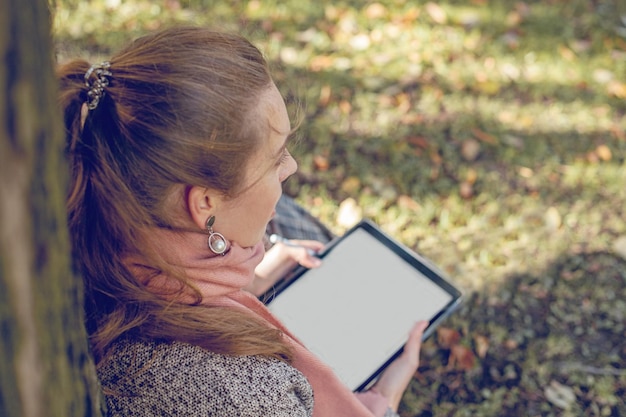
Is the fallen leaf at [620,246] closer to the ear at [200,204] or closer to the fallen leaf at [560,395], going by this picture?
the fallen leaf at [560,395]

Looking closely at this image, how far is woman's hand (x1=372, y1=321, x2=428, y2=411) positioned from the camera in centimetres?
200

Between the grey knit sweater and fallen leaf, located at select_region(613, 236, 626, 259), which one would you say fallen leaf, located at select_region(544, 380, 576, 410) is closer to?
fallen leaf, located at select_region(613, 236, 626, 259)

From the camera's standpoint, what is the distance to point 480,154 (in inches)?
126

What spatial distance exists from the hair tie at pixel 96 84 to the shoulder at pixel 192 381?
1.68 feet

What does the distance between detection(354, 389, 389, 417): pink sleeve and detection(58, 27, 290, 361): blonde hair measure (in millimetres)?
571

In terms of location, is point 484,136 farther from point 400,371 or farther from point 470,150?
point 400,371

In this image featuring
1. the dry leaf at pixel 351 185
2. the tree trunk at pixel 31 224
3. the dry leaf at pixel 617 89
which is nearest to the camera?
the tree trunk at pixel 31 224

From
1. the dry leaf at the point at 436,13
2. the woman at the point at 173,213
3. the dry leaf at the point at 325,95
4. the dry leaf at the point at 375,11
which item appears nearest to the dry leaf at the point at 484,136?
the dry leaf at the point at 325,95

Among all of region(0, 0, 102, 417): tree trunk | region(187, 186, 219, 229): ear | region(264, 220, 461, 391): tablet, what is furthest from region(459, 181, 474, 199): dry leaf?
region(0, 0, 102, 417): tree trunk

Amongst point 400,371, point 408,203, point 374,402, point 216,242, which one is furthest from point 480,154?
point 216,242

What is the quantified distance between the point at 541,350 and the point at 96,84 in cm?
194

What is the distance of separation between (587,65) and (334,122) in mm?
1401

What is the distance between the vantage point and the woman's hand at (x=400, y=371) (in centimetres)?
200

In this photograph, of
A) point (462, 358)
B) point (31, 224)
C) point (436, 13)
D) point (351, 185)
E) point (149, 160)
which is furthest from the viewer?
point (436, 13)
